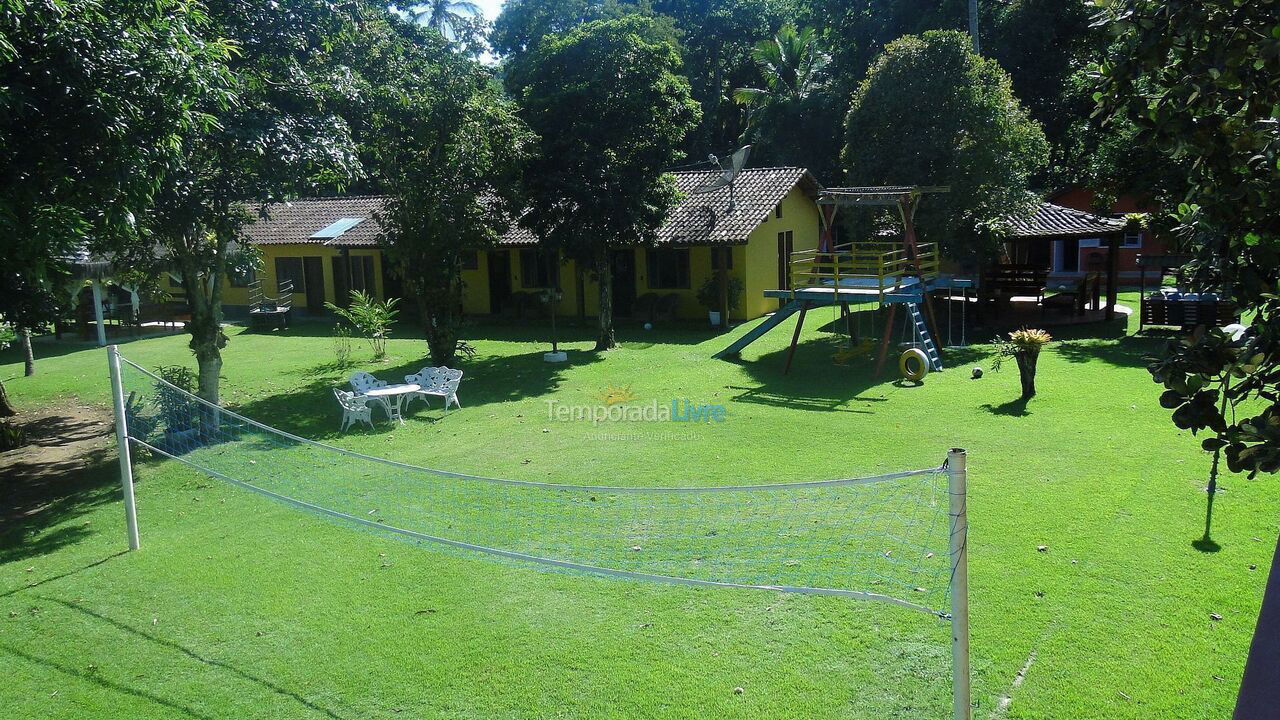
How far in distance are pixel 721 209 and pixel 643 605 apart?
19547mm

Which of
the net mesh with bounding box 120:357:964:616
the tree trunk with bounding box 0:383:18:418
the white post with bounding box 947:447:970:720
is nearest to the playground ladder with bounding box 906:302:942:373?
the net mesh with bounding box 120:357:964:616

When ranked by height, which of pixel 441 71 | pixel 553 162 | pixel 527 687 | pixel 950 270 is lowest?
pixel 527 687

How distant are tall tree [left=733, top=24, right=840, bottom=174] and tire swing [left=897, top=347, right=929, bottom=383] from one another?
20350mm

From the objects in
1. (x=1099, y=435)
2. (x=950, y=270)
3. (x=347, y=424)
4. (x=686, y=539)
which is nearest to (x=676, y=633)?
(x=686, y=539)

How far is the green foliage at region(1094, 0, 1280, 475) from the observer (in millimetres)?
3779

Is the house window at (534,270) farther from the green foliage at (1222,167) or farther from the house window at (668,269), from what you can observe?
the green foliage at (1222,167)

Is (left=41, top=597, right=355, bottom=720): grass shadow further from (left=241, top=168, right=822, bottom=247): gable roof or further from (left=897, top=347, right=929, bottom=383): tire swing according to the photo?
(left=241, top=168, right=822, bottom=247): gable roof

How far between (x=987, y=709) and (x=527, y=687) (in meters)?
3.00

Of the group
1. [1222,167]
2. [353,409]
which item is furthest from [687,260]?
[1222,167]

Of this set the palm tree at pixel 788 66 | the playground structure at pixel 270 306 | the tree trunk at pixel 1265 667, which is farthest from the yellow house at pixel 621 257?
the tree trunk at pixel 1265 667

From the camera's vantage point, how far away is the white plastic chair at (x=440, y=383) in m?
15.9

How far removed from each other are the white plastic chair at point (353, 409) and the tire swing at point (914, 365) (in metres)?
9.30

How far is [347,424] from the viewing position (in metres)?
15.1

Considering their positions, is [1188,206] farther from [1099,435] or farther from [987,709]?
[1099,435]
